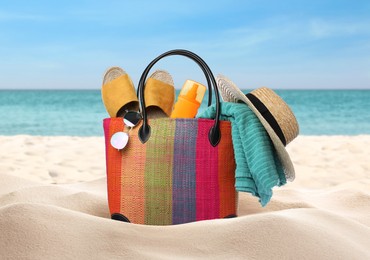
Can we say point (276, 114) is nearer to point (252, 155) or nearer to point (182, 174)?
point (252, 155)

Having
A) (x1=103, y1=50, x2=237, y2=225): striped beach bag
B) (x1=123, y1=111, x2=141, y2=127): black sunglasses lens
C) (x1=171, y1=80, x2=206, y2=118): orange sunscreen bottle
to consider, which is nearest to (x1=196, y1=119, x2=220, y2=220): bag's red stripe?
(x1=103, y1=50, x2=237, y2=225): striped beach bag

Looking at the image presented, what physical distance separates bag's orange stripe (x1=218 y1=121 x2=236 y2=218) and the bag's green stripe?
0.16 m

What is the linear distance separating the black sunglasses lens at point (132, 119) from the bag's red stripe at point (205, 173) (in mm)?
218

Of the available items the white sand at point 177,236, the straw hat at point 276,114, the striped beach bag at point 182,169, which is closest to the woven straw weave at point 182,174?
the striped beach bag at point 182,169

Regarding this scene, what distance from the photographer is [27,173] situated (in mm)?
3197

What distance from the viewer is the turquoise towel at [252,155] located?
1634 mm

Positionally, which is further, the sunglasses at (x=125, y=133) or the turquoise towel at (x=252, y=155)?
the sunglasses at (x=125, y=133)

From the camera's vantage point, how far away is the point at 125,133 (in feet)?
5.76

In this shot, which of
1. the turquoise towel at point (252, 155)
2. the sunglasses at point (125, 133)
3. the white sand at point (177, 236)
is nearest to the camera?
the white sand at point (177, 236)

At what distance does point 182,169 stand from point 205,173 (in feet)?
0.25

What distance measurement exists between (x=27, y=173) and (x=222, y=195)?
1848mm

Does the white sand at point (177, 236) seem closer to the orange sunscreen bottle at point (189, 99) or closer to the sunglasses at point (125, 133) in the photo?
the sunglasses at point (125, 133)

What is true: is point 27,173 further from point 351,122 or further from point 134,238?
point 351,122

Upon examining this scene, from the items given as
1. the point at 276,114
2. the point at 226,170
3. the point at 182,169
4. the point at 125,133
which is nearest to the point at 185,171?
the point at 182,169
